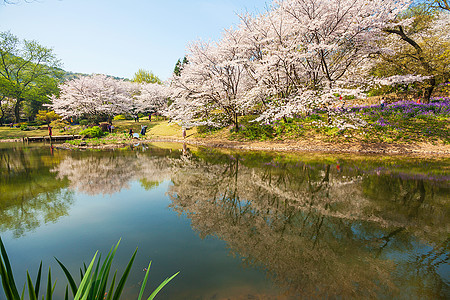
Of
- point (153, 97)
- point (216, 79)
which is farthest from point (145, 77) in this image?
point (216, 79)

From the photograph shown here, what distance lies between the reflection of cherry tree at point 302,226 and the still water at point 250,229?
2 cm

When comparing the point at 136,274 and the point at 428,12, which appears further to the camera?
the point at 428,12

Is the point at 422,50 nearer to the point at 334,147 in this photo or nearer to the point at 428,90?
the point at 428,90

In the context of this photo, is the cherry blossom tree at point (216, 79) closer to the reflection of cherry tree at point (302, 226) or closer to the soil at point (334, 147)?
the soil at point (334, 147)

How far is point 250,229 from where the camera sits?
509 cm

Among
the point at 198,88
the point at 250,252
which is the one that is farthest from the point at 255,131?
the point at 250,252

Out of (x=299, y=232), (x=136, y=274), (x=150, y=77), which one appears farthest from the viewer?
(x=150, y=77)

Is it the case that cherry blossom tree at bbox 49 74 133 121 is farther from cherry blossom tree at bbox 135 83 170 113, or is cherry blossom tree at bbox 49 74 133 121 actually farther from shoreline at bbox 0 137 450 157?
shoreline at bbox 0 137 450 157

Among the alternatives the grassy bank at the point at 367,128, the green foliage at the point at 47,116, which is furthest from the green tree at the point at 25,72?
the grassy bank at the point at 367,128

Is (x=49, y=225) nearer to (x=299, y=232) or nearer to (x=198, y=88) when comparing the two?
(x=299, y=232)

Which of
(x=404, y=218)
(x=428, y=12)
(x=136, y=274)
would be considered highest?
(x=428, y=12)

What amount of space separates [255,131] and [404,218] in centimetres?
1621

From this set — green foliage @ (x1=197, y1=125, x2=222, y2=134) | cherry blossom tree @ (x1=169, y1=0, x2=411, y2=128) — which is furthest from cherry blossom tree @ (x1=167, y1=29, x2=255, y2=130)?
green foliage @ (x1=197, y1=125, x2=222, y2=134)

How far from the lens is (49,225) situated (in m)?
5.59
